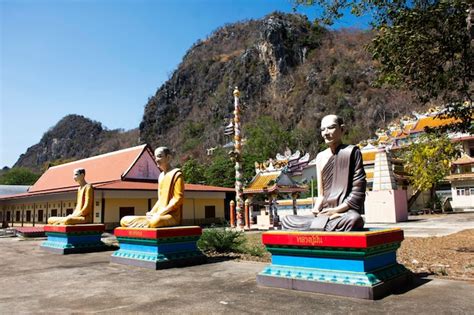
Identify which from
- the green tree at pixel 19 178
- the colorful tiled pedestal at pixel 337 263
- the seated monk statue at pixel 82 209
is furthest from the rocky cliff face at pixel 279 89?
the colorful tiled pedestal at pixel 337 263

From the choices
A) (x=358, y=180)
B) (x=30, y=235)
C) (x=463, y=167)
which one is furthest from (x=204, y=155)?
(x=358, y=180)

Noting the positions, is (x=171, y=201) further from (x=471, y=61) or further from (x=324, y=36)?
(x=324, y=36)

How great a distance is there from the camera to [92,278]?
23.2ft

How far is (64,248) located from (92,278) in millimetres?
4704

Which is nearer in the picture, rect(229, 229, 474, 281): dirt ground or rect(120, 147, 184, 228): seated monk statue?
rect(229, 229, 474, 281): dirt ground

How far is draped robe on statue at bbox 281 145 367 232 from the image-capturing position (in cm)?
550

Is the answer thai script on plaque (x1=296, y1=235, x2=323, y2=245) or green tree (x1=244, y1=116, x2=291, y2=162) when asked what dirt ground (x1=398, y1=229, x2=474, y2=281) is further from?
green tree (x1=244, y1=116, x2=291, y2=162)

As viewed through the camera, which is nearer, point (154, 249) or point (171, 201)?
point (154, 249)

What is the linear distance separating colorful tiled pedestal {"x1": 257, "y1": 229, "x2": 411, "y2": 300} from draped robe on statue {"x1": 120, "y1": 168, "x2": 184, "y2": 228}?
297 centimetres

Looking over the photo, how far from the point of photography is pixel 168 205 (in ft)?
27.9

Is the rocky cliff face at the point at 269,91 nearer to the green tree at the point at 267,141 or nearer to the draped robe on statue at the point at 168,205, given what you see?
the green tree at the point at 267,141

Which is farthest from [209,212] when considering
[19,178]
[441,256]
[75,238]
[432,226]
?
[19,178]

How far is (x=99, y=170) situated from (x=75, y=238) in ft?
50.8

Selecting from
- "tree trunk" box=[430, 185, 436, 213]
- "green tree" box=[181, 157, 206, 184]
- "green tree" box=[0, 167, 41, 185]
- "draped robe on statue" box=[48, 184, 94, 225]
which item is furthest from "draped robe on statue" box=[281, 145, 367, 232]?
"green tree" box=[0, 167, 41, 185]
